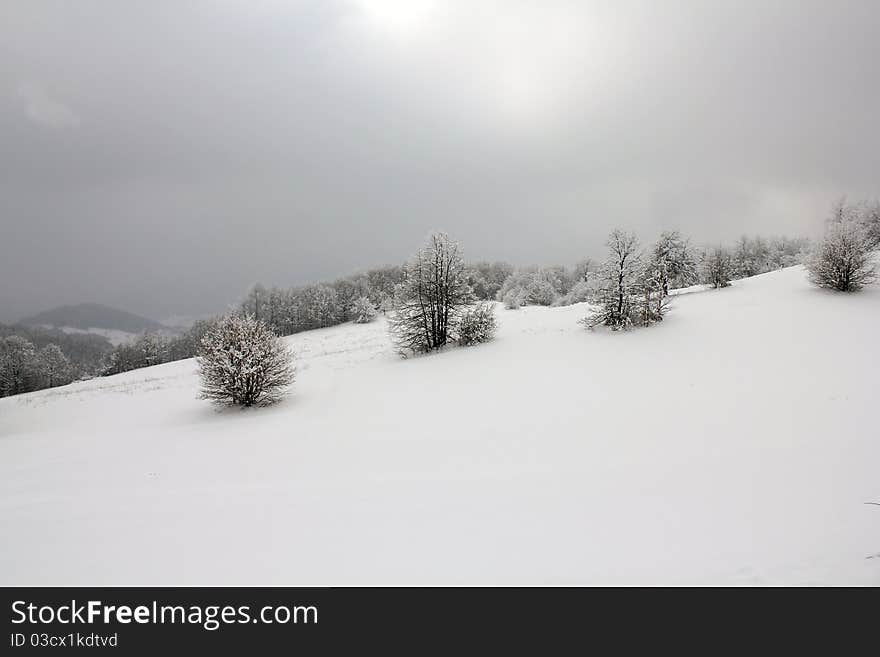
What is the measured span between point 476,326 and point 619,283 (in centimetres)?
902

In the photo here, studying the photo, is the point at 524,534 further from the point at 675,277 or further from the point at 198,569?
the point at 675,277

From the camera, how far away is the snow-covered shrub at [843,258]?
2267 cm

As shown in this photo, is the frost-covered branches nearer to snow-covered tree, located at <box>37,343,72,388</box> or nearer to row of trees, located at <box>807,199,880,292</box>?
row of trees, located at <box>807,199,880,292</box>

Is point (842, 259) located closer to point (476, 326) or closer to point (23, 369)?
point (476, 326)

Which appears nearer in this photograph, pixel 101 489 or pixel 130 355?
pixel 101 489

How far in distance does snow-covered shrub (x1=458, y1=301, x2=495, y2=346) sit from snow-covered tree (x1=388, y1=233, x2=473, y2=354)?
718 millimetres

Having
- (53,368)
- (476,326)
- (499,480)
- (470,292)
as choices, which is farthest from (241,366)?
(53,368)

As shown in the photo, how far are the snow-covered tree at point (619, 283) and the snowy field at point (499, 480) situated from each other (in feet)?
15.7

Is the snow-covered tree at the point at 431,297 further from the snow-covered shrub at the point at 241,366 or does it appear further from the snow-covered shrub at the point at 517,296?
the snow-covered shrub at the point at 517,296

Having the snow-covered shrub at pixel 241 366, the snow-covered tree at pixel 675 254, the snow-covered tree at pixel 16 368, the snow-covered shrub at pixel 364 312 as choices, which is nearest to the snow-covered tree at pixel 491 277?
the snow-covered shrub at pixel 364 312

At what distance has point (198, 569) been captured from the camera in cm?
487

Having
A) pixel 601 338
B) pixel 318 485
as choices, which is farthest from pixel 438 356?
pixel 318 485

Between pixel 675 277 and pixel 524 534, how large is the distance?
156 ft

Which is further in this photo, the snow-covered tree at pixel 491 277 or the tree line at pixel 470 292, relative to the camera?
the snow-covered tree at pixel 491 277
